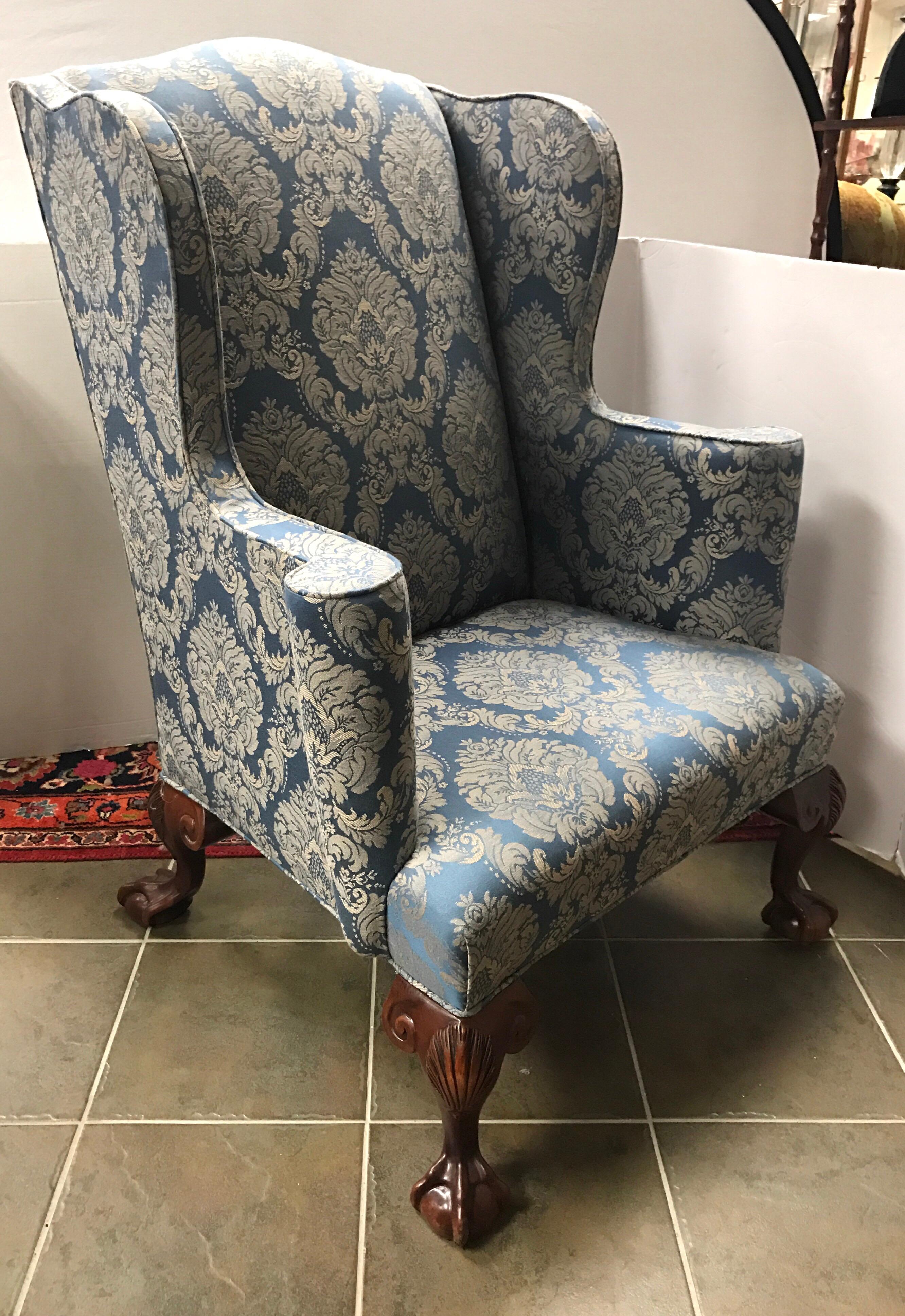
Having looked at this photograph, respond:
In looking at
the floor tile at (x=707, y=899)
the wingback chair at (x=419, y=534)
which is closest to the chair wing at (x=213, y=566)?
the wingback chair at (x=419, y=534)

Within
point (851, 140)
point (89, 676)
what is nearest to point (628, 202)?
point (851, 140)

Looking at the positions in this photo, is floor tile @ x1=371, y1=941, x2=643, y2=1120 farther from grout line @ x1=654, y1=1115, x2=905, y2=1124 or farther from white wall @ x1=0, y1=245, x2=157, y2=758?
white wall @ x1=0, y1=245, x2=157, y2=758

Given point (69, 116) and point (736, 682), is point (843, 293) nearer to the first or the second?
point (736, 682)

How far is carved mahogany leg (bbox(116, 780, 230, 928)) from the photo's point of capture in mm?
1333

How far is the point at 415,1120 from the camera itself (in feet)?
3.98

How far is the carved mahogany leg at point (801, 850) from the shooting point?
4.51ft

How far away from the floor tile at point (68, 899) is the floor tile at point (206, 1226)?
1.17 feet

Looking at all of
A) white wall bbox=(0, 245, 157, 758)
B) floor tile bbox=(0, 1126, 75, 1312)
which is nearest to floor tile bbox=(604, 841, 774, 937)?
floor tile bbox=(0, 1126, 75, 1312)

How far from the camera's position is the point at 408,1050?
41.1 inches

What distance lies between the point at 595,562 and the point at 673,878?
51cm

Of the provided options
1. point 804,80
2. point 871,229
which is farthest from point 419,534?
point 804,80

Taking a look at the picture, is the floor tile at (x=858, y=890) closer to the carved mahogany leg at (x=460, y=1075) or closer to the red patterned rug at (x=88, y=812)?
the red patterned rug at (x=88, y=812)

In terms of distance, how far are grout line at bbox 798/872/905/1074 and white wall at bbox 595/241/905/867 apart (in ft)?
0.58

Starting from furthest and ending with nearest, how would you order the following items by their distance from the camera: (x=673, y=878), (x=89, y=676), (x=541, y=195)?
(x=89, y=676), (x=673, y=878), (x=541, y=195)
